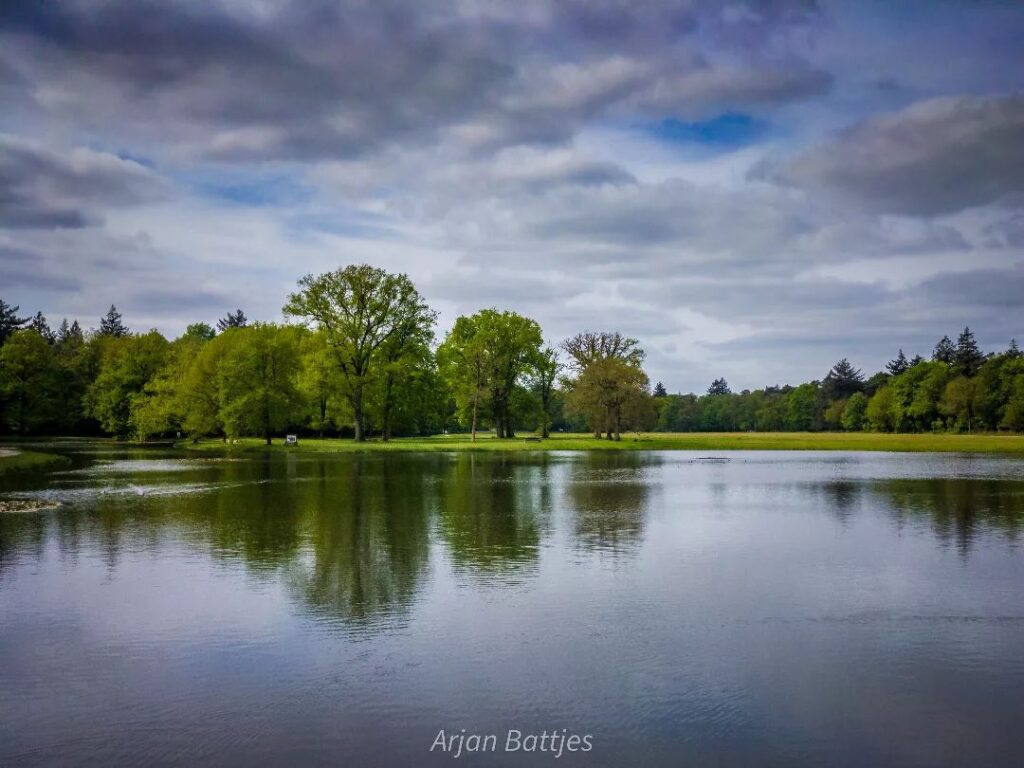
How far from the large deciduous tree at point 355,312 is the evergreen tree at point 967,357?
357ft

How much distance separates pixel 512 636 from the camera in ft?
46.6

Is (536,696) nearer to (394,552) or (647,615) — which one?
(647,615)

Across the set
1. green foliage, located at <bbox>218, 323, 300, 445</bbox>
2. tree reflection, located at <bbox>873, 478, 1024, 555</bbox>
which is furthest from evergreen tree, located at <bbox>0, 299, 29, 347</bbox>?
tree reflection, located at <bbox>873, 478, 1024, 555</bbox>

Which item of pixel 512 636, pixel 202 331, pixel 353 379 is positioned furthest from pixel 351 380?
pixel 202 331

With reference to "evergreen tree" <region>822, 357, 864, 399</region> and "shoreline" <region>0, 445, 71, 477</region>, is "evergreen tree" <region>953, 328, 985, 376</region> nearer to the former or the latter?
"evergreen tree" <region>822, 357, 864, 399</region>

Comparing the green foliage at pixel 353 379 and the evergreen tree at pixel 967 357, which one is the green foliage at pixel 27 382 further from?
the evergreen tree at pixel 967 357

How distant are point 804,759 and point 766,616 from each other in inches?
254

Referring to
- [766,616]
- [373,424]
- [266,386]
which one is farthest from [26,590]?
[373,424]

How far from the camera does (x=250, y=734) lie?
A: 10172 millimetres

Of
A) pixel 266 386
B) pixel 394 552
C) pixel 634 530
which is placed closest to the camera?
pixel 394 552

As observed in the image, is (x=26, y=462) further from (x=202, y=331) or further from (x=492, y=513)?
(x=202, y=331)

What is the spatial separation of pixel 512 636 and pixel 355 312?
7725 cm

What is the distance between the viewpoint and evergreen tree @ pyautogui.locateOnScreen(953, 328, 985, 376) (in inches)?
5842

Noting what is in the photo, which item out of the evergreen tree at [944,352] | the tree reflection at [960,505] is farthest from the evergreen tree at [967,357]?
the tree reflection at [960,505]
